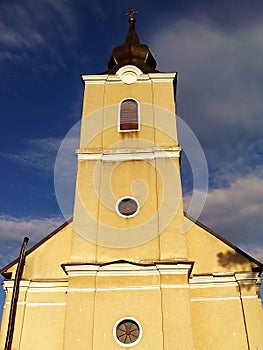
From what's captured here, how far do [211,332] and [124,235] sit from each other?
426 centimetres

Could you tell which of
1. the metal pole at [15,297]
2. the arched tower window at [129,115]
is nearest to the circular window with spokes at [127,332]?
the metal pole at [15,297]

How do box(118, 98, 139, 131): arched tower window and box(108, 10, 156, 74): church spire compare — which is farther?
box(108, 10, 156, 74): church spire

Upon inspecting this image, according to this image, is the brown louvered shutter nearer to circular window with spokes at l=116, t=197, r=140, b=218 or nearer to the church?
the church

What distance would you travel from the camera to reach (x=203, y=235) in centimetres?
1611

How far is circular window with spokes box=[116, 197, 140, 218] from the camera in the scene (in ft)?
50.4

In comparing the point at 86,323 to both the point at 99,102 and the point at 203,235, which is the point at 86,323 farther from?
the point at 99,102

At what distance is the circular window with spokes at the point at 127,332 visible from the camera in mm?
12914

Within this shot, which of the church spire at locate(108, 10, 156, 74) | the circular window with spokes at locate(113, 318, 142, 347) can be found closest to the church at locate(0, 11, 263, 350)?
the circular window with spokes at locate(113, 318, 142, 347)

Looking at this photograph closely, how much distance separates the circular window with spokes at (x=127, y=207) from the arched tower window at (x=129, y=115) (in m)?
3.23

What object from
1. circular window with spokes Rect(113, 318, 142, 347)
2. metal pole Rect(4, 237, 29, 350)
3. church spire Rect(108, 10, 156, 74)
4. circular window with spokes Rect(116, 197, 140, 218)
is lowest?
circular window with spokes Rect(113, 318, 142, 347)

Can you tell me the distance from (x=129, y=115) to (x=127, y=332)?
865 cm

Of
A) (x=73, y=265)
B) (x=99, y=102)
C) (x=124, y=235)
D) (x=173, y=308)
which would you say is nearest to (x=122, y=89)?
(x=99, y=102)

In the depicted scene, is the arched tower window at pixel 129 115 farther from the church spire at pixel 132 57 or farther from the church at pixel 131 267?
the church spire at pixel 132 57

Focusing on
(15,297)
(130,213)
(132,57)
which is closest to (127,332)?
(15,297)
